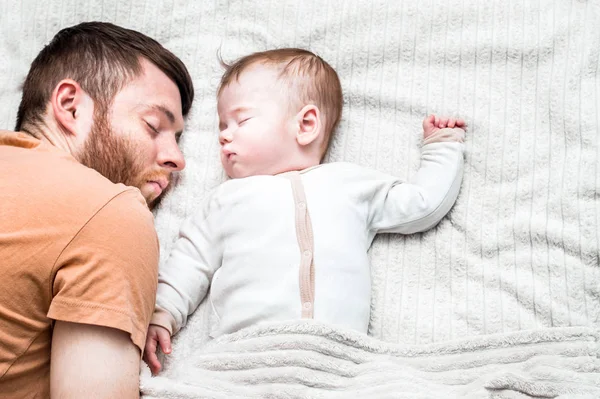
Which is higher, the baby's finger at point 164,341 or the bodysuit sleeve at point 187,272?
the bodysuit sleeve at point 187,272

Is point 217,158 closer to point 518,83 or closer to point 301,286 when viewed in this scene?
point 301,286

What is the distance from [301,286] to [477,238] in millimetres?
404

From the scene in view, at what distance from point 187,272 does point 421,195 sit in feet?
1.66

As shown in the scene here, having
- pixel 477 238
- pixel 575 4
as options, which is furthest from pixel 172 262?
pixel 575 4

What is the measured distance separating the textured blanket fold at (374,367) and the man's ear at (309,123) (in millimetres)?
452

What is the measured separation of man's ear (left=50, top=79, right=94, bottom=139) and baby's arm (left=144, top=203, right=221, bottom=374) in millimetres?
300

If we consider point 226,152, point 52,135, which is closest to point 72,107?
point 52,135

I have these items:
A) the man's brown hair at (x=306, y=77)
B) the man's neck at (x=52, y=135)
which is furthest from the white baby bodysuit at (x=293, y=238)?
the man's neck at (x=52, y=135)

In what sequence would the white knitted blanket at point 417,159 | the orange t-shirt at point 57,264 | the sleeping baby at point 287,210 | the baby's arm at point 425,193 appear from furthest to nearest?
1. the baby's arm at point 425,193
2. the sleeping baby at point 287,210
3. the white knitted blanket at point 417,159
4. the orange t-shirt at point 57,264

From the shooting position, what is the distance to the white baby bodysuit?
1355 mm

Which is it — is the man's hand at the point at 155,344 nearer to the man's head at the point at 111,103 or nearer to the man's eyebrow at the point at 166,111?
the man's head at the point at 111,103

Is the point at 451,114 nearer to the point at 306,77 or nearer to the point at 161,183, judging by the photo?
the point at 306,77

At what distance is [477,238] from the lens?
1490mm

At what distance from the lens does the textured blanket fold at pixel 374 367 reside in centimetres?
119
